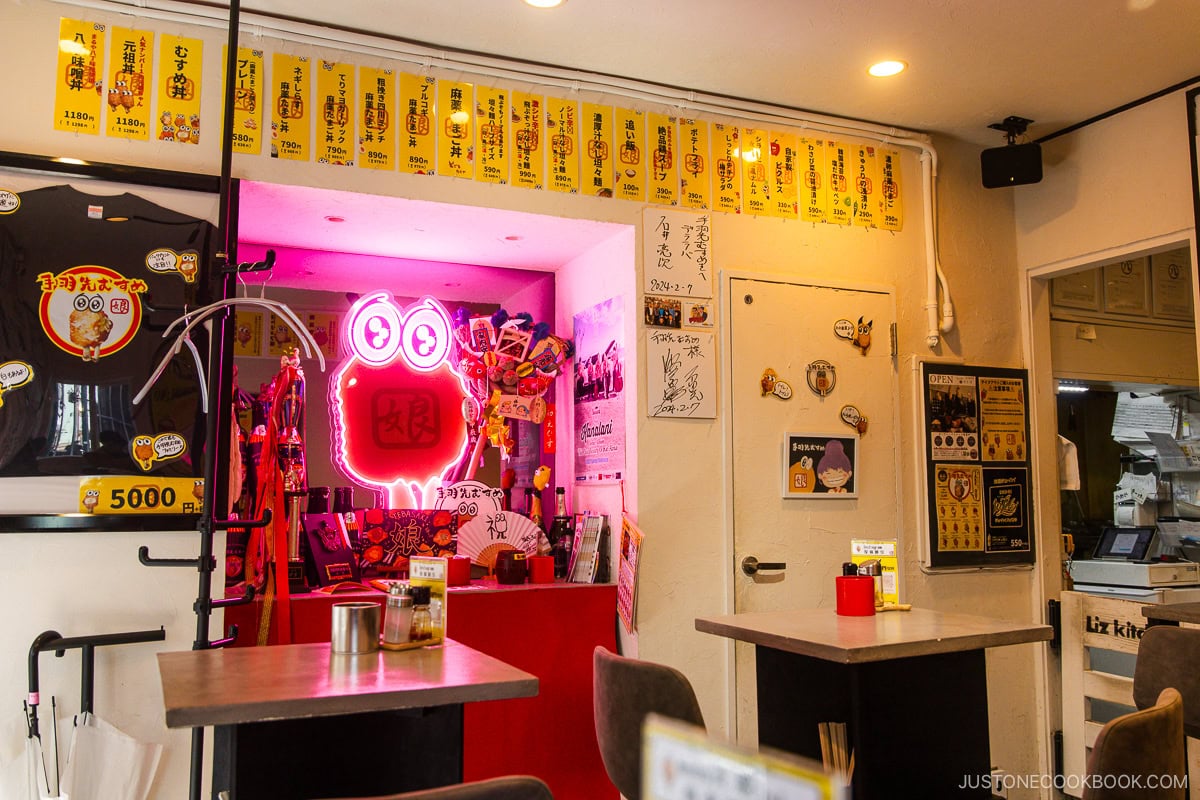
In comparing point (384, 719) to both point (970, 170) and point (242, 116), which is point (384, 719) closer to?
point (242, 116)

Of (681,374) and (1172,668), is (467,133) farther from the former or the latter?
(1172,668)

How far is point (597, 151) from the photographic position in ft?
12.5

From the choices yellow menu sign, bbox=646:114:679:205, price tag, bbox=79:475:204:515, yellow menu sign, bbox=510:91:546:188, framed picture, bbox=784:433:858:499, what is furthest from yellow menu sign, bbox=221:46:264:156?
framed picture, bbox=784:433:858:499

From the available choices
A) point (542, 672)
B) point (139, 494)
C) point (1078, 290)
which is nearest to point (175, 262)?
point (139, 494)

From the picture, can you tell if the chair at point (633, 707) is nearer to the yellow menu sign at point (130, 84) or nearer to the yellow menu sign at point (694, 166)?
the yellow menu sign at point (694, 166)

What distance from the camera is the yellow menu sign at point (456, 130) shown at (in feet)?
11.6

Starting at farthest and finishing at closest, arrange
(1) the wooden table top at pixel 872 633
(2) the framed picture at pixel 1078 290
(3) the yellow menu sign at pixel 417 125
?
1. (2) the framed picture at pixel 1078 290
2. (3) the yellow menu sign at pixel 417 125
3. (1) the wooden table top at pixel 872 633

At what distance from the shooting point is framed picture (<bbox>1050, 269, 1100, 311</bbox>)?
4.78 meters

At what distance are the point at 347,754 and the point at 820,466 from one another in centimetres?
256

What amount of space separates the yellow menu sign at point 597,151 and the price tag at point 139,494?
1.85 metres

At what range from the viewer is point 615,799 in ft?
12.3

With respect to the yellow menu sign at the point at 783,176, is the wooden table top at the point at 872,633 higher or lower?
lower

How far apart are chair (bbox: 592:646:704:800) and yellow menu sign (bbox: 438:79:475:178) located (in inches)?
78.7

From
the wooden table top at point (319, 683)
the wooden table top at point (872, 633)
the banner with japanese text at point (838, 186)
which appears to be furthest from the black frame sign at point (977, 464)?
the wooden table top at point (319, 683)
